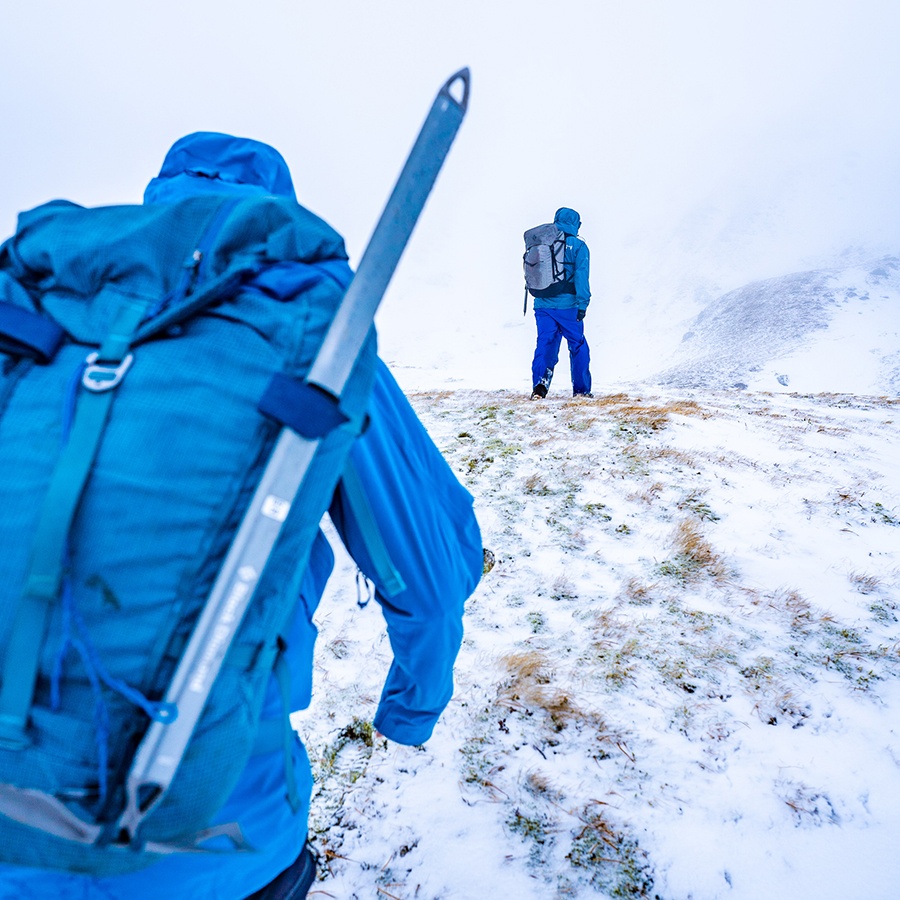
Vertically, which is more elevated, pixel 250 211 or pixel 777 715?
pixel 250 211

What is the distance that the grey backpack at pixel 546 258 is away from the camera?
8562 millimetres

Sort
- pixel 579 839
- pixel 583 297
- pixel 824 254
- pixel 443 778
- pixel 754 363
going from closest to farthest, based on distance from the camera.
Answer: pixel 579 839 < pixel 443 778 < pixel 583 297 < pixel 754 363 < pixel 824 254

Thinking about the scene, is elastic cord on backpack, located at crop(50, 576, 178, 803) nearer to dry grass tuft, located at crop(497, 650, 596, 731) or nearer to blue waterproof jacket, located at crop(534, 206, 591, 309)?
dry grass tuft, located at crop(497, 650, 596, 731)

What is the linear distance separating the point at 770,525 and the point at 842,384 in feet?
91.0

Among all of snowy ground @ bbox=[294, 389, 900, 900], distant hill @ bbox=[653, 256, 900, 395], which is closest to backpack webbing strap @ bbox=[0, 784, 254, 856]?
snowy ground @ bbox=[294, 389, 900, 900]

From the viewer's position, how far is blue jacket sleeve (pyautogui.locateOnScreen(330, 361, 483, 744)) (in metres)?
1.19

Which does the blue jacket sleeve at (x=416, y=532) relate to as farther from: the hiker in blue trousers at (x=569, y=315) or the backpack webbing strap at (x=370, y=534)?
the hiker in blue trousers at (x=569, y=315)

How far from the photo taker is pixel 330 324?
97cm

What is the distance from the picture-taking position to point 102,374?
2.89 feet

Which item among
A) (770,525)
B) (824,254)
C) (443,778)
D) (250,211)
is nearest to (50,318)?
(250,211)

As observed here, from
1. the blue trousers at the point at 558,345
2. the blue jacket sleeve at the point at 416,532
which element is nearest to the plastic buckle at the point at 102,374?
the blue jacket sleeve at the point at 416,532

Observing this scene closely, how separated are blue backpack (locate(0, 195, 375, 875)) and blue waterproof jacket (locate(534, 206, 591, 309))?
831 centimetres

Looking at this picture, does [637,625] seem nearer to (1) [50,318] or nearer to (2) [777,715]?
→ (2) [777,715]

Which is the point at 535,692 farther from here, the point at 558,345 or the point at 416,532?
Answer: the point at 558,345
